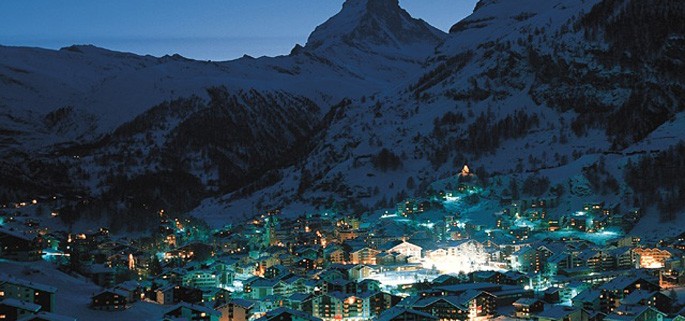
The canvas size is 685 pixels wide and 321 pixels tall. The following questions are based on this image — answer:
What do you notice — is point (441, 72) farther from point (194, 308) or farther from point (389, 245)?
point (194, 308)

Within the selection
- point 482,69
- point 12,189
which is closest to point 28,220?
point 12,189

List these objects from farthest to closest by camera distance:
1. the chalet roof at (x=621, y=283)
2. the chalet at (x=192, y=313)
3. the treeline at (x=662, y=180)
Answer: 1. the treeline at (x=662, y=180)
2. the chalet roof at (x=621, y=283)
3. the chalet at (x=192, y=313)

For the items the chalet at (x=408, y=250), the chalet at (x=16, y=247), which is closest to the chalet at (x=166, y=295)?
the chalet at (x=16, y=247)

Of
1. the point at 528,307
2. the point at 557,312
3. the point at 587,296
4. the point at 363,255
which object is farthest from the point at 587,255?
the point at 557,312

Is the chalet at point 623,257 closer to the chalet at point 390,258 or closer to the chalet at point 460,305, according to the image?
the chalet at point 460,305

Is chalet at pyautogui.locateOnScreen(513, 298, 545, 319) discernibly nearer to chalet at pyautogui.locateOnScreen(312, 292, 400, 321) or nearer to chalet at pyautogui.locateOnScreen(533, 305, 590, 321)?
chalet at pyautogui.locateOnScreen(533, 305, 590, 321)

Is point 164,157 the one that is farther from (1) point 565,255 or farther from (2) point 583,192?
(1) point 565,255
